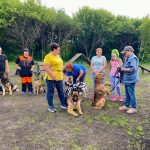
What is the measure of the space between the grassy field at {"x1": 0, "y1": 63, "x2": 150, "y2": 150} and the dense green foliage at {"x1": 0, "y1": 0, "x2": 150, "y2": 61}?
912 inches

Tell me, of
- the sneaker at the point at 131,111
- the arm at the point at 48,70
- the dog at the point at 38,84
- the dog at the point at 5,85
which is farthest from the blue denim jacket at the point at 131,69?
the dog at the point at 5,85

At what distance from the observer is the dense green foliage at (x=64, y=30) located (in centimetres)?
3158

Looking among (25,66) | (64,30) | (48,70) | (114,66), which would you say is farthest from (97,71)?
(64,30)

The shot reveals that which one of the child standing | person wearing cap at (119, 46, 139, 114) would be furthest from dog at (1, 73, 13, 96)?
person wearing cap at (119, 46, 139, 114)

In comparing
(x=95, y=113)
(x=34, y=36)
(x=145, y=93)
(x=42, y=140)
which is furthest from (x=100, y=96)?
(x=34, y=36)

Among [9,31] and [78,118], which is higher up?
[9,31]

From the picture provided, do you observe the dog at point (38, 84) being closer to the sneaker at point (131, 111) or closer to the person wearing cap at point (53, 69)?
the person wearing cap at point (53, 69)

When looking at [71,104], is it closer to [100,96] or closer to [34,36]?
[100,96]

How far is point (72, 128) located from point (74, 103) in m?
1.17

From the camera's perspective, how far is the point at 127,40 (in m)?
37.5

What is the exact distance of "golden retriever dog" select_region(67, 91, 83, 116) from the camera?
7.56m

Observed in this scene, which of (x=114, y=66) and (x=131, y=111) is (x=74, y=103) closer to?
(x=131, y=111)

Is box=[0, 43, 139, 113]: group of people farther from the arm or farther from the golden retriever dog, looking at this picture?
the golden retriever dog

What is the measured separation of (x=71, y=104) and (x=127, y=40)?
31202 mm
